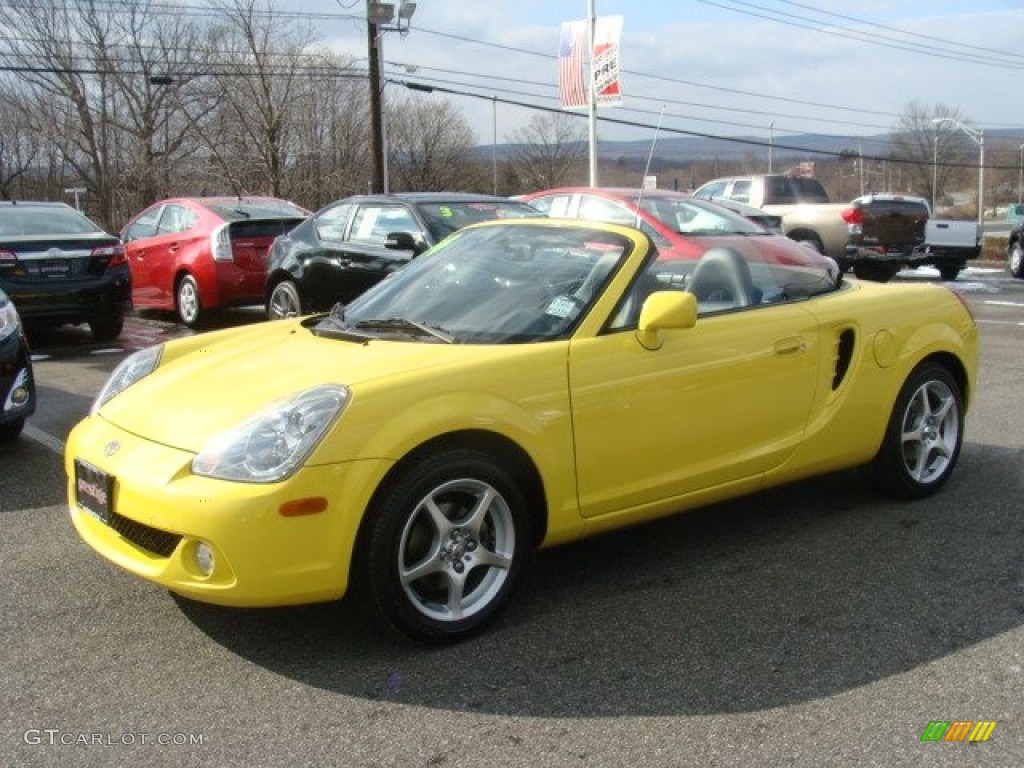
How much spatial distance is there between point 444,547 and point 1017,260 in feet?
60.8

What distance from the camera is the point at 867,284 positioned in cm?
507

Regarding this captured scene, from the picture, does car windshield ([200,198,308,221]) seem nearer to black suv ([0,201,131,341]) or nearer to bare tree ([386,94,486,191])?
black suv ([0,201,131,341])

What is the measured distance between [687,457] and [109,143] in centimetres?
5257

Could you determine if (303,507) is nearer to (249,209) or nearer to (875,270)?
(249,209)

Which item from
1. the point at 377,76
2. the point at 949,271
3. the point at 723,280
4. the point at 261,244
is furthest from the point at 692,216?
the point at 377,76

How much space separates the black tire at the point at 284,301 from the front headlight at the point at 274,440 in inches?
270

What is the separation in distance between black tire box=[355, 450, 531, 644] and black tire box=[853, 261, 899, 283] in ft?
51.8

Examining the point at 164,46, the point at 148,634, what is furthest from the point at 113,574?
the point at 164,46

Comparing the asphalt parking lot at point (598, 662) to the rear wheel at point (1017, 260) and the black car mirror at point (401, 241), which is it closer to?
the black car mirror at point (401, 241)

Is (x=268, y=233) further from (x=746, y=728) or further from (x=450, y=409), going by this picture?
(x=746, y=728)

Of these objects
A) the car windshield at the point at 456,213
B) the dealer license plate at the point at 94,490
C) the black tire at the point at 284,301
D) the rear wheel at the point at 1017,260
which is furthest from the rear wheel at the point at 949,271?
the dealer license plate at the point at 94,490

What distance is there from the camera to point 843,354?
449cm

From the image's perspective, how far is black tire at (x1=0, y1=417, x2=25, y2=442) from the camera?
606cm

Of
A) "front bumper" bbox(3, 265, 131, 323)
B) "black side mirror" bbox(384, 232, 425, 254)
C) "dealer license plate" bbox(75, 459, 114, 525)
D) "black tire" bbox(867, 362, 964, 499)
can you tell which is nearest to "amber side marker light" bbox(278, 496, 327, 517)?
"dealer license plate" bbox(75, 459, 114, 525)
